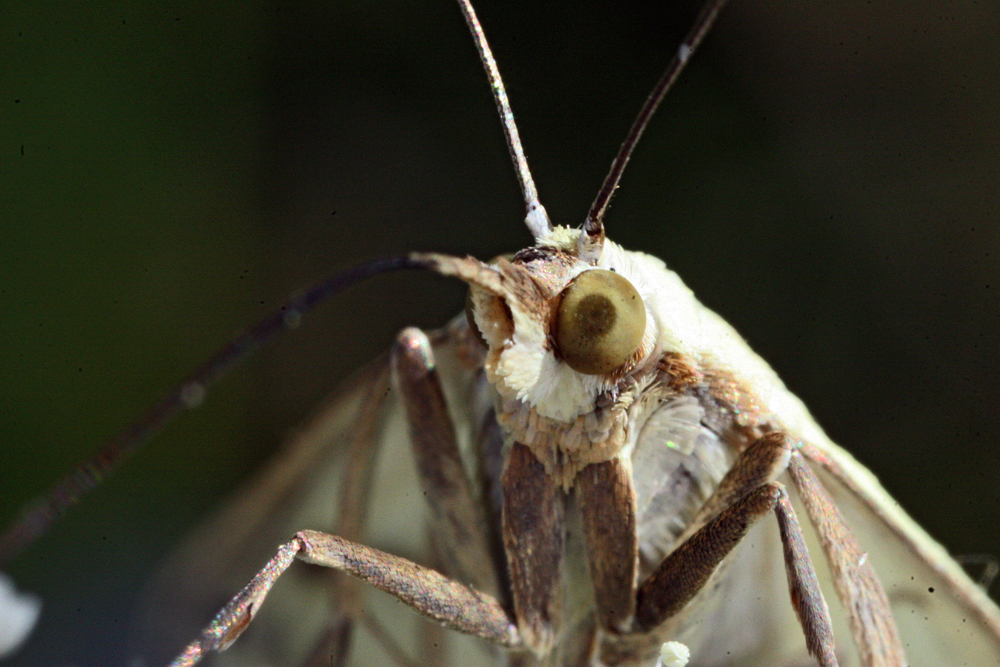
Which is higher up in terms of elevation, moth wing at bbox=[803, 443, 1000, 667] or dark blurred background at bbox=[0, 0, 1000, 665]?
dark blurred background at bbox=[0, 0, 1000, 665]

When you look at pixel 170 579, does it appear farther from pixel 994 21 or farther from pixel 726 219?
pixel 994 21

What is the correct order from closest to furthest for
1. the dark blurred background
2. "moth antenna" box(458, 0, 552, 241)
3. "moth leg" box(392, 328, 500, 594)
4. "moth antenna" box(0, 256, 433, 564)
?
"moth antenna" box(0, 256, 433, 564) → "moth antenna" box(458, 0, 552, 241) → "moth leg" box(392, 328, 500, 594) → the dark blurred background

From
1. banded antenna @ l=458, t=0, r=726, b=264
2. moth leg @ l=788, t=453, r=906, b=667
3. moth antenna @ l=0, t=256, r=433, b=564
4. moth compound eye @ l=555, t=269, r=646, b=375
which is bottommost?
moth leg @ l=788, t=453, r=906, b=667

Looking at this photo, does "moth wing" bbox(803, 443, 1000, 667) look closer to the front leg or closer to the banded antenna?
the front leg

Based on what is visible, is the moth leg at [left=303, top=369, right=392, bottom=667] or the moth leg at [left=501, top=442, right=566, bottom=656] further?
the moth leg at [left=303, top=369, right=392, bottom=667]

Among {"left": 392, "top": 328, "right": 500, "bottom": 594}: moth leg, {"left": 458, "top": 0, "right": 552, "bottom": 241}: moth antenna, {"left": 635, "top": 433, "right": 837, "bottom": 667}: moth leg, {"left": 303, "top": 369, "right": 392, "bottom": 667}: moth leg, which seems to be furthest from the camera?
{"left": 303, "top": 369, "right": 392, "bottom": 667}: moth leg

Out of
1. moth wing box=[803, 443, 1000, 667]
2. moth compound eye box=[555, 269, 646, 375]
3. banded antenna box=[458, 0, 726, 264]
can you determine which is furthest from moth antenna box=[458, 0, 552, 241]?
moth wing box=[803, 443, 1000, 667]
